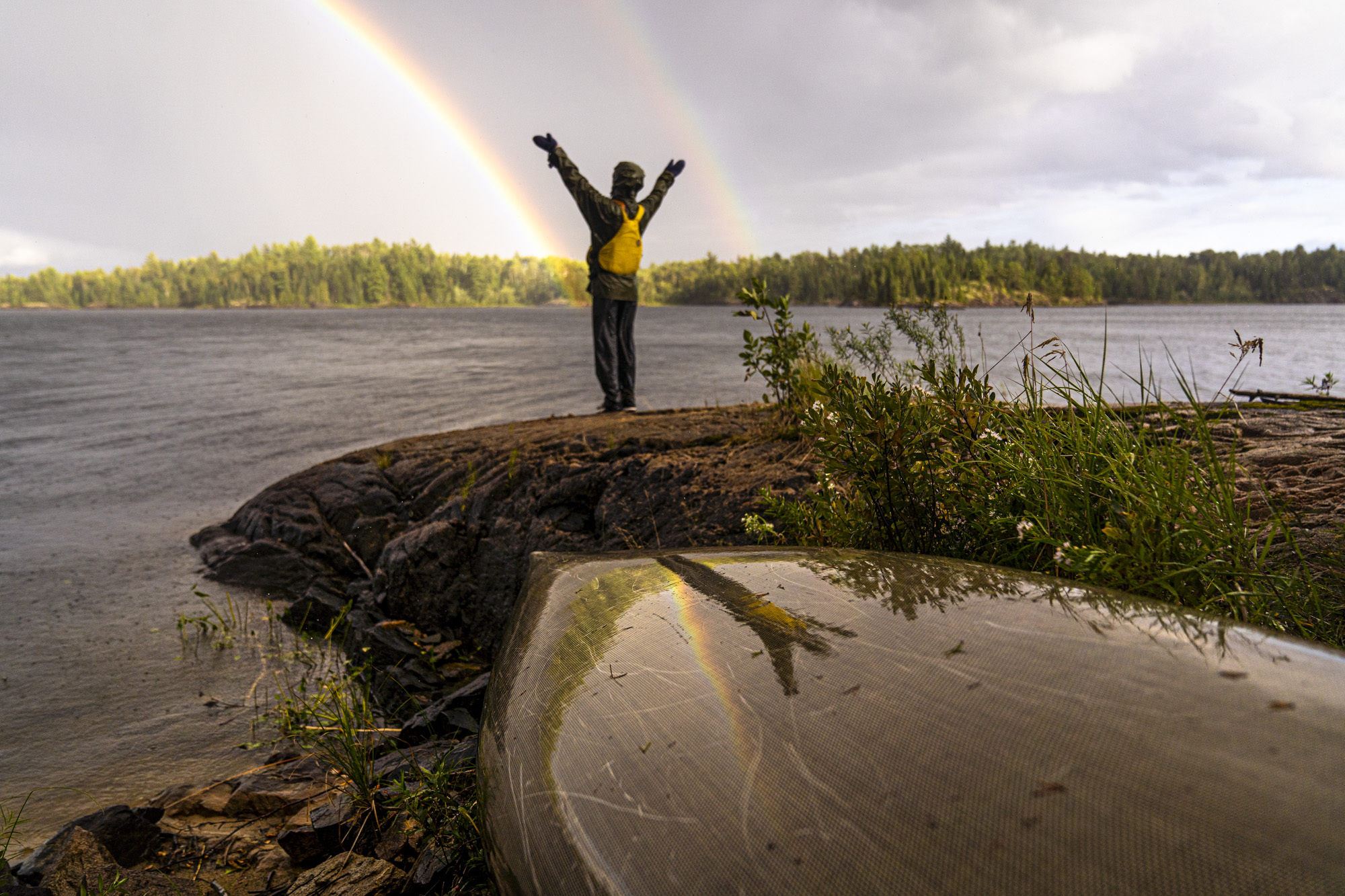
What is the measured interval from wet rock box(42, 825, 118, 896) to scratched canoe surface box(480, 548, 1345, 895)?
1.94 m

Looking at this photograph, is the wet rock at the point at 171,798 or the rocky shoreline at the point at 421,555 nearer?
the rocky shoreline at the point at 421,555

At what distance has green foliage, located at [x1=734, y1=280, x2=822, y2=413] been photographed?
607 cm

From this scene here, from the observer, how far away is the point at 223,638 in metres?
5.78

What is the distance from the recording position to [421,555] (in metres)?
5.76

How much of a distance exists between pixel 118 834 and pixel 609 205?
7.98 meters

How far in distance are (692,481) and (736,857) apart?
4.24 metres

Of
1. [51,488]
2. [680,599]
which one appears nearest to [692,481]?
[680,599]

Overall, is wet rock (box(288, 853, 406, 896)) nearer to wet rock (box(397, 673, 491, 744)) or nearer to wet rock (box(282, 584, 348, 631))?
wet rock (box(397, 673, 491, 744))

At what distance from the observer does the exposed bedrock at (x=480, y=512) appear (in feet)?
17.2

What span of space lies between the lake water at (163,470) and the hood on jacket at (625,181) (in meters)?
4.93

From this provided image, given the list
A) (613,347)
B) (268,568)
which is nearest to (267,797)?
(268,568)

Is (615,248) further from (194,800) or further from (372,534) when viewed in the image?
(194,800)

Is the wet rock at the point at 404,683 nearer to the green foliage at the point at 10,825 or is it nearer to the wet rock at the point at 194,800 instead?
the wet rock at the point at 194,800

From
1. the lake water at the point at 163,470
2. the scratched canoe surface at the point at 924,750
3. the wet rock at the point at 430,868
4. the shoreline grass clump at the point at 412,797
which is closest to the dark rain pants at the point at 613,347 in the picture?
the lake water at the point at 163,470
